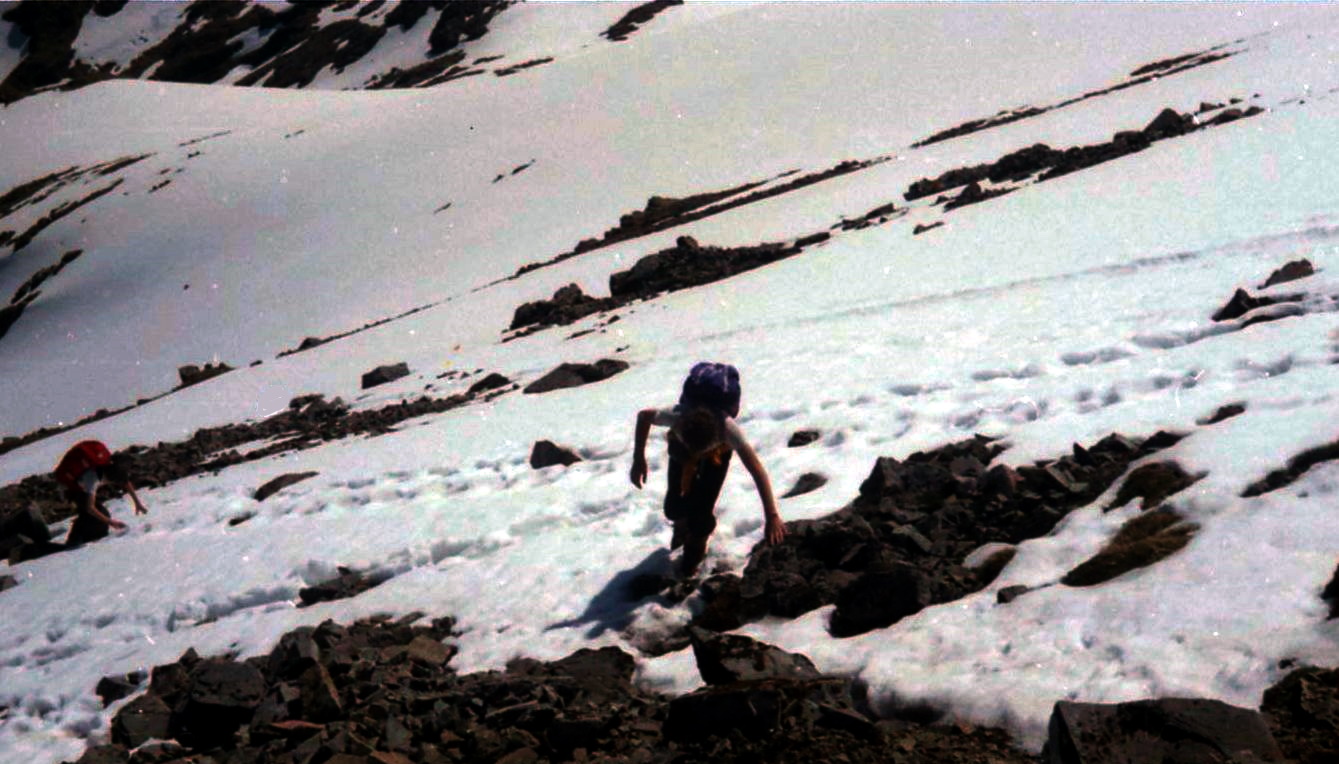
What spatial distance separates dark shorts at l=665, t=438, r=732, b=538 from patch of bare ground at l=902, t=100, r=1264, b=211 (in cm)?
1654

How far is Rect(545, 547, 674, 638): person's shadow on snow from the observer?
736cm

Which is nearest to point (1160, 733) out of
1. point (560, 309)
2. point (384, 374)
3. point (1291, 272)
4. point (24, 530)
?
point (1291, 272)

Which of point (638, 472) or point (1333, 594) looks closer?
point (1333, 594)

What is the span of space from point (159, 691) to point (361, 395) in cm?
1282

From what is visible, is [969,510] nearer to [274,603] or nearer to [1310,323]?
[1310,323]

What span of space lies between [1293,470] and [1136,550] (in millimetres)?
1119

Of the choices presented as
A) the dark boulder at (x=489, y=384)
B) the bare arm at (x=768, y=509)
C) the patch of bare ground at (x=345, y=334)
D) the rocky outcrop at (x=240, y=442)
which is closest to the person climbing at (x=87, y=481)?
the rocky outcrop at (x=240, y=442)

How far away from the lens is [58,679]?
9.32 meters

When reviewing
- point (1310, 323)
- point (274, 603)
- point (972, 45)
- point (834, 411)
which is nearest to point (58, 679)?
point (274, 603)

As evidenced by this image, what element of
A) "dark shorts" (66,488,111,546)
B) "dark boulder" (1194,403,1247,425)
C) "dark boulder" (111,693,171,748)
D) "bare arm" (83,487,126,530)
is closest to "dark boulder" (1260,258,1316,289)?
"dark boulder" (1194,403,1247,425)

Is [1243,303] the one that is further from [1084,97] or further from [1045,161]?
[1084,97]

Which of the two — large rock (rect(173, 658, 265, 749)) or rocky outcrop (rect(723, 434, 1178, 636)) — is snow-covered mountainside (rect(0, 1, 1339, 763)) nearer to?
rocky outcrop (rect(723, 434, 1178, 636))

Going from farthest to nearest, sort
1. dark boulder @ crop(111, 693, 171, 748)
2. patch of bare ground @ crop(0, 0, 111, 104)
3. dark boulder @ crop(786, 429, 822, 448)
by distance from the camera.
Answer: patch of bare ground @ crop(0, 0, 111, 104) < dark boulder @ crop(786, 429, 822, 448) < dark boulder @ crop(111, 693, 171, 748)

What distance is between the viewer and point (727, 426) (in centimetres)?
732
